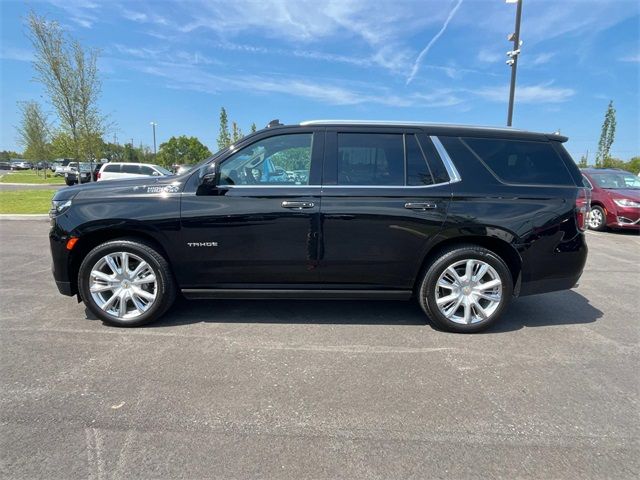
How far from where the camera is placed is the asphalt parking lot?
2.04 m

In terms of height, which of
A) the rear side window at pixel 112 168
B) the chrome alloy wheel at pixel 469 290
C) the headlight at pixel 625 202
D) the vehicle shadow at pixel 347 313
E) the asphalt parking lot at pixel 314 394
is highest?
the rear side window at pixel 112 168

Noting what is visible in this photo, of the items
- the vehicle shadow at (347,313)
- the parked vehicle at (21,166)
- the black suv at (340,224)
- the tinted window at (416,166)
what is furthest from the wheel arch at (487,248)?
the parked vehicle at (21,166)

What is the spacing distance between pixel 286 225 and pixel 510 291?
2.27 m

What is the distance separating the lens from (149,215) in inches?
139

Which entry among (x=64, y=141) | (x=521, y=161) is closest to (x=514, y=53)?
(x=521, y=161)

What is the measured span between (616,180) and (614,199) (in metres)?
1.29

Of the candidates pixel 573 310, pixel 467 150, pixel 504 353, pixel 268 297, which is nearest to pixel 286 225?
pixel 268 297

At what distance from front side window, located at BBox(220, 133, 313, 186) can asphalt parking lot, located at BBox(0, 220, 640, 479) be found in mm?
1441

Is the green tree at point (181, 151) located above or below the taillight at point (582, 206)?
above

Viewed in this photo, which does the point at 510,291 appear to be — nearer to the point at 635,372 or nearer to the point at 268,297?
the point at 635,372

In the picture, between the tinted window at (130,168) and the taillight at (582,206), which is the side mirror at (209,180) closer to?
the taillight at (582,206)

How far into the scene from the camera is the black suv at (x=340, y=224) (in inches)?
139

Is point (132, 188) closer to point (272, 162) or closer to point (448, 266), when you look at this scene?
point (272, 162)

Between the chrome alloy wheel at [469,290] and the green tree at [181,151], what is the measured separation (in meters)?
64.6
